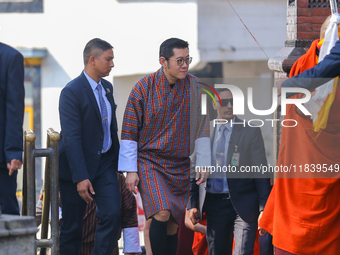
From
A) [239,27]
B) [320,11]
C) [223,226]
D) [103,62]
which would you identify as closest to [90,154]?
[103,62]

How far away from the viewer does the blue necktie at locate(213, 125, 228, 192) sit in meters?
5.57

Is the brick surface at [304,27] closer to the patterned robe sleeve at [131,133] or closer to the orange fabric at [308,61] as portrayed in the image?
the orange fabric at [308,61]

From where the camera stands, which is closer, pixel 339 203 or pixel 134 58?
pixel 339 203

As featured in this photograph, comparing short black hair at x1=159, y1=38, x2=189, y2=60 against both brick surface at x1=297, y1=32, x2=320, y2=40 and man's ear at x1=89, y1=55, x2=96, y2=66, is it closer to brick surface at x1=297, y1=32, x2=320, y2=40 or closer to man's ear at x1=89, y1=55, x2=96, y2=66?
man's ear at x1=89, y1=55, x2=96, y2=66

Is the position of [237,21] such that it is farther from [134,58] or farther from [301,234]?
[301,234]

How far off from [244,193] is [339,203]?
1.43 metres

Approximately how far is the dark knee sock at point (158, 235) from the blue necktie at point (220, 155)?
103 cm

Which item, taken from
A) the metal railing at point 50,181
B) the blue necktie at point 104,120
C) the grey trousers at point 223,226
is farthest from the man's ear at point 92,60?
the grey trousers at point 223,226

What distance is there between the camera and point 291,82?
13.3ft

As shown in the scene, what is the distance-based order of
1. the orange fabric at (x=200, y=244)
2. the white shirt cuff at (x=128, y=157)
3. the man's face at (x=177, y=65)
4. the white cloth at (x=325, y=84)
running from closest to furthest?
the white cloth at (x=325, y=84)
the white shirt cuff at (x=128, y=157)
the man's face at (x=177, y=65)
the orange fabric at (x=200, y=244)

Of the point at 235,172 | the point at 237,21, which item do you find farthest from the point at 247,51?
the point at 235,172

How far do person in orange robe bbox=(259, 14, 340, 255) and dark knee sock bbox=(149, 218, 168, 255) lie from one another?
2.78 feet

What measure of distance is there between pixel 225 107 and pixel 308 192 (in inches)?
60.9

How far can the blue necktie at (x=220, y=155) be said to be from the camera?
5570mm
